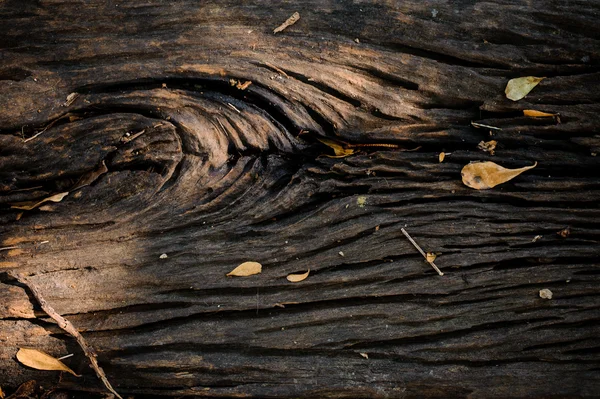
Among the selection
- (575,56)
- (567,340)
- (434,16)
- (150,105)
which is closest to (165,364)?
(150,105)

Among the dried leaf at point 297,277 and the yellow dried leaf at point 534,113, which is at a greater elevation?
the yellow dried leaf at point 534,113

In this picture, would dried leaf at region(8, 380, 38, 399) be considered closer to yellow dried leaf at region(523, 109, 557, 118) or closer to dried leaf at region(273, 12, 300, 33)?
dried leaf at region(273, 12, 300, 33)

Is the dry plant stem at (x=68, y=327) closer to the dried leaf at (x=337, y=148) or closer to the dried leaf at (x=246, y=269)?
the dried leaf at (x=246, y=269)

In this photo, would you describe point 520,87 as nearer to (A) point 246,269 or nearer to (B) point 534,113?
(B) point 534,113

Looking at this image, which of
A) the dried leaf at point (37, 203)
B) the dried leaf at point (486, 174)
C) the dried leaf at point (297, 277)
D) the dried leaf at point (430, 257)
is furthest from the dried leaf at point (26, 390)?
the dried leaf at point (486, 174)

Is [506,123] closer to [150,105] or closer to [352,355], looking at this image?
[352,355]

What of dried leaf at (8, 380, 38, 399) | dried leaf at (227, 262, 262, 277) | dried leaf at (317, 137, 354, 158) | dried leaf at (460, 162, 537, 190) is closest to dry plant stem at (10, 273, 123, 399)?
dried leaf at (8, 380, 38, 399)
